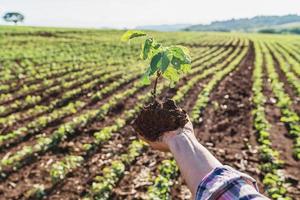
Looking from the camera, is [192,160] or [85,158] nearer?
[192,160]

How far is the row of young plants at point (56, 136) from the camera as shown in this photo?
760cm

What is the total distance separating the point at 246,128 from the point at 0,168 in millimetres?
5301

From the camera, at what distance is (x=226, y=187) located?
5.37 feet

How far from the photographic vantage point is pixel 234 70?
2127cm

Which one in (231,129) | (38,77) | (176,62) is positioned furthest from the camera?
(38,77)

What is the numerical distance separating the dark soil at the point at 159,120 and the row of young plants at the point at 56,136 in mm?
5094

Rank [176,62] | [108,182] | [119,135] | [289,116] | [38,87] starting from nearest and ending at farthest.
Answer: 1. [176,62]
2. [108,182]
3. [119,135]
4. [289,116]
5. [38,87]

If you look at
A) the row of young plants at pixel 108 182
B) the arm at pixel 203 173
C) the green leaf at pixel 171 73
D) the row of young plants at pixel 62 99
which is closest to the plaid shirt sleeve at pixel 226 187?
the arm at pixel 203 173

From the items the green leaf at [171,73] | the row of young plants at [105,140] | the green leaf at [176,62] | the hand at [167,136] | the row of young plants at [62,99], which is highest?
the green leaf at [176,62]

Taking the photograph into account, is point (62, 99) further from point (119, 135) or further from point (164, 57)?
point (164, 57)

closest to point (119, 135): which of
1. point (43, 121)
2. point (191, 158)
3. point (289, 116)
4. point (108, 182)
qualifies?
point (43, 121)

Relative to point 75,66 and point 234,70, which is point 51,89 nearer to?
point 75,66

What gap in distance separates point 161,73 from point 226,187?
1.16m

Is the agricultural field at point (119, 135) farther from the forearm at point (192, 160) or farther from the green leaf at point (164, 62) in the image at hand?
the forearm at point (192, 160)
